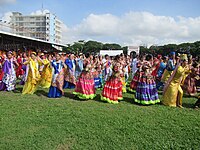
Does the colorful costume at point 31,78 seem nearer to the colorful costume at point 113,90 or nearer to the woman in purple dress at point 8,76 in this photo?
the woman in purple dress at point 8,76

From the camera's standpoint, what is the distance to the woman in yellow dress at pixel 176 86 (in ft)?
22.5

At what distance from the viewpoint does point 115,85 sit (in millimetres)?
7414

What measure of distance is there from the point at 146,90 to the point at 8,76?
18.1 ft

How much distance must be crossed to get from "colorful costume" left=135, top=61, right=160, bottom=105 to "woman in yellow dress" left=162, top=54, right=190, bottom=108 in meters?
0.40

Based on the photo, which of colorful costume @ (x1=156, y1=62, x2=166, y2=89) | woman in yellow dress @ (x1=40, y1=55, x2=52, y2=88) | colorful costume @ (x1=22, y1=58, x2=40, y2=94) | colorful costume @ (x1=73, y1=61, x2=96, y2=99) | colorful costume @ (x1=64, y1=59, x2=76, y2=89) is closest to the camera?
colorful costume @ (x1=73, y1=61, x2=96, y2=99)

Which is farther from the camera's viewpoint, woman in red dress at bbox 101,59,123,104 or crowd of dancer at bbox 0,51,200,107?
woman in red dress at bbox 101,59,123,104

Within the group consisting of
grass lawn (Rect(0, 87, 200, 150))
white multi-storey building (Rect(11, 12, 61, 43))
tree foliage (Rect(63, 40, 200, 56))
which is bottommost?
grass lawn (Rect(0, 87, 200, 150))

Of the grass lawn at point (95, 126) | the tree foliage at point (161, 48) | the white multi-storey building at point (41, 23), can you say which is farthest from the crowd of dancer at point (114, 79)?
the white multi-storey building at point (41, 23)

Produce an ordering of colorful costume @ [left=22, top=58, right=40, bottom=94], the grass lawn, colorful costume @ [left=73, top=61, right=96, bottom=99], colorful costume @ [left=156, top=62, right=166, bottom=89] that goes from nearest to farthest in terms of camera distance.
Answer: the grass lawn < colorful costume @ [left=73, top=61, right=96, bottom=99] < colorful costume @ [left=22, top=58, right=40, bottom=94] < colorful costume @ [left=156, top=62, right=166, bottom=89]

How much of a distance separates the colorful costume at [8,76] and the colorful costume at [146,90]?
5136 mm

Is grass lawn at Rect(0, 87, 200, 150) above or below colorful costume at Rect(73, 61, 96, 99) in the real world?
below

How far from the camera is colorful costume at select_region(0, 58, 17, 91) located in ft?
29.8

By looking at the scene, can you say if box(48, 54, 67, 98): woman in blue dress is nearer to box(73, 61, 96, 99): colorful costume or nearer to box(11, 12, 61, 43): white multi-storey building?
box(73, 61, 96, 99): colorful costume

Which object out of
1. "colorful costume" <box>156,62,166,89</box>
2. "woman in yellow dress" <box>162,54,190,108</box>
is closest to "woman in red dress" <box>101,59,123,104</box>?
"woman in yellow dress" <box>162,54,190,108</box>
